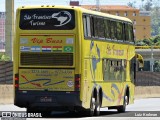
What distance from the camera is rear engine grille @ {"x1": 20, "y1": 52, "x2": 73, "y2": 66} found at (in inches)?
1083

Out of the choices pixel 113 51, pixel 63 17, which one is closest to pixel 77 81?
pixel 63 17

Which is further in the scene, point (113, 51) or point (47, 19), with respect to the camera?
point (113, 51)

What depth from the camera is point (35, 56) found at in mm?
27641

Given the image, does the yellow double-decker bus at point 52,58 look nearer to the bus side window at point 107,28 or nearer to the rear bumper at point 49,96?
the rear bumper at point 49,96

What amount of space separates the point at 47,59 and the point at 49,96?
1271 millimetres

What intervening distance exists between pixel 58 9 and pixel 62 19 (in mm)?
368

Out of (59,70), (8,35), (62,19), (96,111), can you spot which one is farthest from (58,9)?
(8,35)

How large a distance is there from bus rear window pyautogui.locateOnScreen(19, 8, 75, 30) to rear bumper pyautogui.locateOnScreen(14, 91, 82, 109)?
7.36ft

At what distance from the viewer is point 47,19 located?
27562mm

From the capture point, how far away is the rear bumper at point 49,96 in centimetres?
2736

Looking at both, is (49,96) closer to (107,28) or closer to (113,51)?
(107,28)

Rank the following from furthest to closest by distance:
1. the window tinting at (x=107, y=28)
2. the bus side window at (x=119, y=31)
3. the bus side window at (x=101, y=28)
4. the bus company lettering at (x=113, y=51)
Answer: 1. the bus side window at (x=119, y=31)
2. the bus company lettering at (x=113, y=51)
3. the window tinting at (x=107, y=28)
4. the bus side window at (x=101, y=28)

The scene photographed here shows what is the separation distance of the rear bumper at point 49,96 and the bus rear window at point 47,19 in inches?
88.3

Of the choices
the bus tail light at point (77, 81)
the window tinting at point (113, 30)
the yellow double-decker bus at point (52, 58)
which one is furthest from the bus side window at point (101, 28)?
the bus tail light at point (77, 81)
